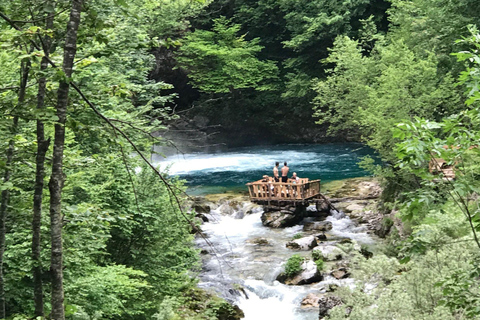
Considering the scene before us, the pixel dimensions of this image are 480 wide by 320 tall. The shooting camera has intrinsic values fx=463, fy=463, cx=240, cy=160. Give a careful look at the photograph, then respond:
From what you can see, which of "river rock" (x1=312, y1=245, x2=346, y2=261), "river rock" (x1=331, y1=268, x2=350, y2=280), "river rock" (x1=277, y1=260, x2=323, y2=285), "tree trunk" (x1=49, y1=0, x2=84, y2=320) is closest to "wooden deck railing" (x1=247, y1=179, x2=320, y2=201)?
"river rock" (x1=312, y1=245, x2=346, y2=261)

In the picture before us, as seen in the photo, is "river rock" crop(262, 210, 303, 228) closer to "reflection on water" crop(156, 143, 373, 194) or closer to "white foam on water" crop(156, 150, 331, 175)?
"reflection on water" crop(156, 143, 373, 194)

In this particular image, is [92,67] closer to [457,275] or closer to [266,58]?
[457,275]

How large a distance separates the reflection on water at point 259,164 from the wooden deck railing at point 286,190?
16.6 ft

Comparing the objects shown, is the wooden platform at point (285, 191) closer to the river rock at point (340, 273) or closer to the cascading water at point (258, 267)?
the cascading water at point (258, 267)

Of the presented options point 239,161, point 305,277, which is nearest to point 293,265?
point 305,277

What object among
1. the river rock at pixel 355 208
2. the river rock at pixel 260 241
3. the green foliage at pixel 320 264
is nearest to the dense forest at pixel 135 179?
Answer: the river rock at pixel 355 208

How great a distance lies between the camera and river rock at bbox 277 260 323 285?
12.7 metres

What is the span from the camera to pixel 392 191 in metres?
18.0

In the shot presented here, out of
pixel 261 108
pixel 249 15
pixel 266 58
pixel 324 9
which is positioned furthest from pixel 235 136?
pixel 324 9

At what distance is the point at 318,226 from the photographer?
18125mm

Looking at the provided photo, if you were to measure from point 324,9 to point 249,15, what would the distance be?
765cm

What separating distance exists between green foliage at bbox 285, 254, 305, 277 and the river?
1.35ft

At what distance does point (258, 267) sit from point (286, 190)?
5798 millimetres

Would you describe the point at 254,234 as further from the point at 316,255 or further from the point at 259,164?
the point at 259,164
